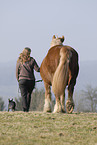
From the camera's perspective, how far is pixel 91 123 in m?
7.66

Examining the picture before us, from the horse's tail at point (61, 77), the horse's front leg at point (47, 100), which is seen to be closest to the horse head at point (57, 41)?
the horse's front leg at point (47, 100)

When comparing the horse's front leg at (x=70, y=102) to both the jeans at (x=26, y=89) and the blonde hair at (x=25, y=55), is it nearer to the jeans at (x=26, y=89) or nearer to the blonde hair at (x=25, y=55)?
the jeans at (x=26, y=89)

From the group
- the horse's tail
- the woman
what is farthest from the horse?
the woman

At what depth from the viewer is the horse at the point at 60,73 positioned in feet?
30.9

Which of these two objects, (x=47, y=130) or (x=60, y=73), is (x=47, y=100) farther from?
(x=47, y=130)

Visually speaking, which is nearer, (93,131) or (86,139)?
(86,139)

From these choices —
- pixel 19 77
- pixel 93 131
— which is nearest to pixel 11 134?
pixel 93 131

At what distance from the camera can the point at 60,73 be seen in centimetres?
938

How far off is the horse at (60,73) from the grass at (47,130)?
108 centimetres

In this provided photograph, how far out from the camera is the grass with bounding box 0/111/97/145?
5.44m

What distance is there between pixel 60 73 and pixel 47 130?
124 inches

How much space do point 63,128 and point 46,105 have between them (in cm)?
362

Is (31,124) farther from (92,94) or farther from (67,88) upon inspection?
(92,94)

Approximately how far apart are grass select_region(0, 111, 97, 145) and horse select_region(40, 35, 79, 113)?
1.08 m
